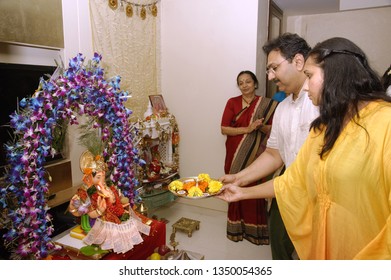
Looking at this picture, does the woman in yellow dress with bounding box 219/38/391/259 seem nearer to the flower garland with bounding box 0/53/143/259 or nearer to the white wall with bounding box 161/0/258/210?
the flower garland with bounding box 0/53/143/259

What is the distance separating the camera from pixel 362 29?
4.10 meters

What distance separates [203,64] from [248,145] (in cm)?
108

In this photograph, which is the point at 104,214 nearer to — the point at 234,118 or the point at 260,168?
the point at 260,168

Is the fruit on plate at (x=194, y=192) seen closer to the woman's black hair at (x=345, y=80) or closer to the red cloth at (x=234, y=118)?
the woman's black hair at (x=345, y=80)

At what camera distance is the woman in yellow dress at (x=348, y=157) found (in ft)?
3.60

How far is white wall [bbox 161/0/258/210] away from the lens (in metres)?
3.44

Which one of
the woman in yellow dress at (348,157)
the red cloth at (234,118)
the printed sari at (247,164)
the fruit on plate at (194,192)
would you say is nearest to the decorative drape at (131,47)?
the red cloth at (234,118)

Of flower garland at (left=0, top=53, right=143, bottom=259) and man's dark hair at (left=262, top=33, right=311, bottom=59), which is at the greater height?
man's dark hair at (left=262, top=33, right=311, bottom=59)

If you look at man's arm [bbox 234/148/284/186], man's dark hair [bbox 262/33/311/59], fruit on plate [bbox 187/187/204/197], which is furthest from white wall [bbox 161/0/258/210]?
fruit on plate [bbox 187/187/204/197]

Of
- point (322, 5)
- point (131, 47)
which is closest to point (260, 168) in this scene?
point (131, 47)

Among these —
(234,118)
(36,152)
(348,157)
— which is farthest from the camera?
(234,118)

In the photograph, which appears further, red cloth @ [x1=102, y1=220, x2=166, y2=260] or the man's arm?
the man's arm

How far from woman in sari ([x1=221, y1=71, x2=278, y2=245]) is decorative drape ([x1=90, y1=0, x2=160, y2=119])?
1.01 metres

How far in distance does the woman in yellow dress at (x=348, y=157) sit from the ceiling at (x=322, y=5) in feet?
9.89
